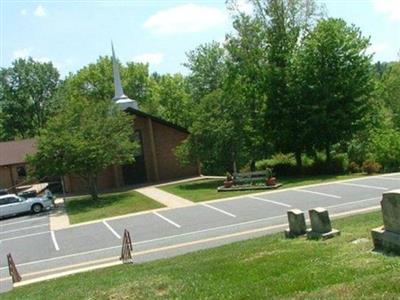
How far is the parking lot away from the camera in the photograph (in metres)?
19.4

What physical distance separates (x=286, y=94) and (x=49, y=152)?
16952mm

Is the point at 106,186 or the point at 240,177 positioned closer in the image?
the point at 240,177

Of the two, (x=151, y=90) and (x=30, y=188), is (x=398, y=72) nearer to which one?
(x=151, y=90)

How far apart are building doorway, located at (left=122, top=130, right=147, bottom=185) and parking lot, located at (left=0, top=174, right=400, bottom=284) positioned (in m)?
14.3

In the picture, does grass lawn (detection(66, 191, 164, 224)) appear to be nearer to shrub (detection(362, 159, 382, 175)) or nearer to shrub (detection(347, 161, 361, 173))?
shrub (detection(362, 159, 382, 175))

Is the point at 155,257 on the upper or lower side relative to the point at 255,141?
lower

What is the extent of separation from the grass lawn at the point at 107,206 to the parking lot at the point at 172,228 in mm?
1725

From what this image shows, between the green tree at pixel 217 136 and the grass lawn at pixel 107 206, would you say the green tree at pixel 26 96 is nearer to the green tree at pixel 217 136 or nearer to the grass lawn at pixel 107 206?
the grass lawn at pixel 107 206

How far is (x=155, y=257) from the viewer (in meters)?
17.7

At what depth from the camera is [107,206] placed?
33.2 metres

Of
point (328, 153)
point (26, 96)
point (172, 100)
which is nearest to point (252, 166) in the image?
point (328, 153)

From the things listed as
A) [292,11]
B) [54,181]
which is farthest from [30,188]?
[292,11]

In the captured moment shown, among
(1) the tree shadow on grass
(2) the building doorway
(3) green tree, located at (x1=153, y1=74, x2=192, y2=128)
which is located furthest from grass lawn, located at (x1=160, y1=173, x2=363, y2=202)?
(3) green tree, located at (x1=153, y1=74, x2=192, y2=128)

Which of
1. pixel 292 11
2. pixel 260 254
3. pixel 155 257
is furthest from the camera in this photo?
pixel 292 11
